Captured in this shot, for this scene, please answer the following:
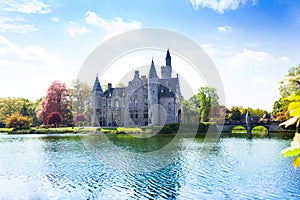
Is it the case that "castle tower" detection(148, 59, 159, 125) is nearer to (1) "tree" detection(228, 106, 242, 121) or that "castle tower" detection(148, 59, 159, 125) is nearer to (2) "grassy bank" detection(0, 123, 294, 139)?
(2) "grassy bank" detection(0, 123, 294, 139)

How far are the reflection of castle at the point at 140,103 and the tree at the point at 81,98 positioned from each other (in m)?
10.7

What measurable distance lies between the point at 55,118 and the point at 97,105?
8.48 m

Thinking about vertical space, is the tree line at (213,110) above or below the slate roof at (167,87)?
below

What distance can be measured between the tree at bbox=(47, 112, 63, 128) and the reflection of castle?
21.9 feet

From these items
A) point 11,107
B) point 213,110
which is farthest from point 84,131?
point 213,110

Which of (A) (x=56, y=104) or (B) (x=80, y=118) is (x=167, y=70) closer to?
(B) (x=80, y=118)

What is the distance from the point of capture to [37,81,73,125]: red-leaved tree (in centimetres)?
6122

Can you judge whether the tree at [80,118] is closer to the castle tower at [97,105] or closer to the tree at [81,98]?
the tree at [81,98]

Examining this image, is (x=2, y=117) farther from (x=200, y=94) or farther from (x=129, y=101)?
(x=200, y=94)

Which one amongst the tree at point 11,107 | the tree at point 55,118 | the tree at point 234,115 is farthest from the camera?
the tree at point 11,107

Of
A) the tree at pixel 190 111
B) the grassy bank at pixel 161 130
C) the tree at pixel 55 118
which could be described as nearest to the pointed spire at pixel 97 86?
the tree at pixel 55 118

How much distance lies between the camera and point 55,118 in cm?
5709

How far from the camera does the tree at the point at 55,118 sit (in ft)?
186

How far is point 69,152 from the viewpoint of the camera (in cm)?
2572
